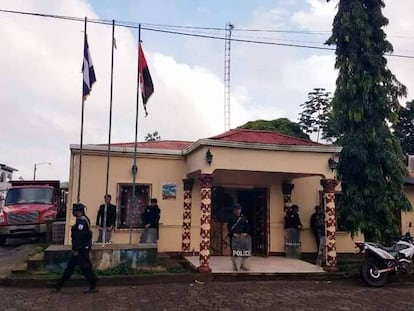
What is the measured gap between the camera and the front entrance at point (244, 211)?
13430 mm

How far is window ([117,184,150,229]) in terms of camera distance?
12789 millimetres

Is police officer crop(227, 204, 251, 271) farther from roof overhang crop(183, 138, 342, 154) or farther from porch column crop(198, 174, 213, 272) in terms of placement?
roof overhang crop(183, 138, 342, 154)

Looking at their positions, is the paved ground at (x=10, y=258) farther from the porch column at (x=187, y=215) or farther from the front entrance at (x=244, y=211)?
the front entrance at (x=244, y=211)

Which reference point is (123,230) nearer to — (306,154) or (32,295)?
(32,295)

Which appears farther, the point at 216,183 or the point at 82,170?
the point at 216,183

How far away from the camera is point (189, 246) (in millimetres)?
12984

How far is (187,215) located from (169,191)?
95 cm

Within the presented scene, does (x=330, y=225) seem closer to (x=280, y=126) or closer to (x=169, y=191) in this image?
(x=169, y=191)

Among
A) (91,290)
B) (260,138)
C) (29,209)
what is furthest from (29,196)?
(260,138)

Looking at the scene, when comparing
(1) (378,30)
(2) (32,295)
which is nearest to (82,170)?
(2) (32,295)

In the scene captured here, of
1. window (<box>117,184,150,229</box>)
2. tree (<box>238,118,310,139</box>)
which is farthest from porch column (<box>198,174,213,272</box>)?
tree (<box>238,118,310,139</box>)

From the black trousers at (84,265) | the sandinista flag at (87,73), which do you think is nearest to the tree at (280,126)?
the sandinista flag at (87,73)

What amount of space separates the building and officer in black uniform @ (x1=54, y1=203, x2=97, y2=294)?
360cm

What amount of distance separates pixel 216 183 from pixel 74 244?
19.6 feet
